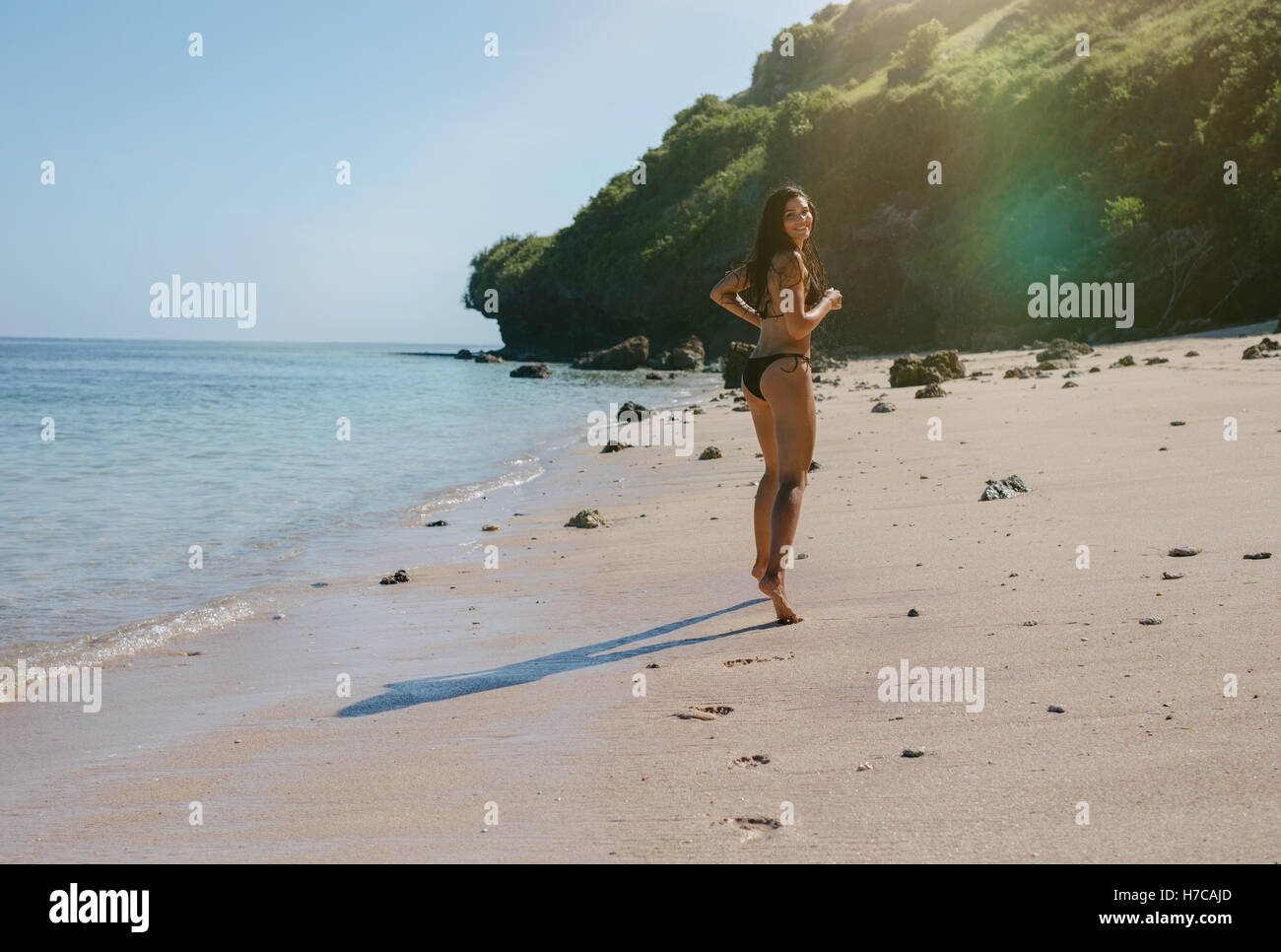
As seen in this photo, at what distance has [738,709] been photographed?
343 centimetres

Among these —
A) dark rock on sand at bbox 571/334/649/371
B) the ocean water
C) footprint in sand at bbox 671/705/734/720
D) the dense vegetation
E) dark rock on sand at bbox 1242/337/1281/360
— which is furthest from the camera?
dark rock on sand at bbox 571/334/649/371

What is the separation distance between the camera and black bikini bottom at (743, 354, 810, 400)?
4703 millimetres

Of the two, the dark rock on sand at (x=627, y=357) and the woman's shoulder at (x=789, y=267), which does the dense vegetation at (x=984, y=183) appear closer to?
the dark rock on sand at (x=627, y=357)

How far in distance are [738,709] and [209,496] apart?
29.1 feet

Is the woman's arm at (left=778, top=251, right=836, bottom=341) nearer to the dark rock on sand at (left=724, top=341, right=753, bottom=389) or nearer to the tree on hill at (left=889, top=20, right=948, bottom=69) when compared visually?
the dark rock on sand at (left=724, top=341, right=753, bottom=389)

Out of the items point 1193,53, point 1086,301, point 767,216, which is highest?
point 1193,53

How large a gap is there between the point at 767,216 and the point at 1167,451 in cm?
444

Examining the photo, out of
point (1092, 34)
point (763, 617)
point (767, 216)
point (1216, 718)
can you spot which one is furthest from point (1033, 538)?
point (1092, 34)

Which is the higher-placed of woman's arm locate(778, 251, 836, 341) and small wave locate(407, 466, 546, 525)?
woman's arm locate(778, 251, 836, 341)

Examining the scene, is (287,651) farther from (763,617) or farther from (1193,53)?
(1193,53)

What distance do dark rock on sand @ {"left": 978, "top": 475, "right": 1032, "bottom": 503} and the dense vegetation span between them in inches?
931

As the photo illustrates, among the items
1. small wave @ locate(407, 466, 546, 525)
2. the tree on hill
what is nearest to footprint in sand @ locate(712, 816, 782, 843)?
small wave @ locate(407, 466, 546, 525)

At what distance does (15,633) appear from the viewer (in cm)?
560

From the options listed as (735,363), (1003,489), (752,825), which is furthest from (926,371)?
(752,825)
